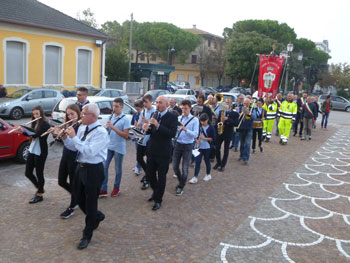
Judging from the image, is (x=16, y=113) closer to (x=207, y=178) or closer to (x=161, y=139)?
(x=207, y=178)

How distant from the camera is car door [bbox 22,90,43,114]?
16.4 m

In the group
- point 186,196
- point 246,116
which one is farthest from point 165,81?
point 186,196

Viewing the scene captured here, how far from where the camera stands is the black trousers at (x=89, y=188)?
4.61 m

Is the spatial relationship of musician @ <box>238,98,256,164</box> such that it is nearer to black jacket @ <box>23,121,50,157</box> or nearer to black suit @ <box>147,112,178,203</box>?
black suit @ <box>147,112,178,203</box>

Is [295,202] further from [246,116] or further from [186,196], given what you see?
[246,116]

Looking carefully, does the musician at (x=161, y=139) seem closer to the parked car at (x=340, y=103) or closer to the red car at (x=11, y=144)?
the red car at (x=11, y=144)

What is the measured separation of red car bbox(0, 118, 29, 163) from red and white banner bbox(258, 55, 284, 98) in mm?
11446

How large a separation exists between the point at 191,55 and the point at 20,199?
186ft

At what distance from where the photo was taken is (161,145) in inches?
231

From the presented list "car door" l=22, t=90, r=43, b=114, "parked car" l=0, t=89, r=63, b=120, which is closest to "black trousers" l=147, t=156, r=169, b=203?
"parked car" l=0, t=89, r=63, b=120

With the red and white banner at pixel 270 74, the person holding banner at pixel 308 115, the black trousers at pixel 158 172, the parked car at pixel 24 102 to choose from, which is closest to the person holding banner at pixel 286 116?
the person holding banner at pixel 308 115

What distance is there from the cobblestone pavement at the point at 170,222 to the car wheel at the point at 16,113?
8065mm

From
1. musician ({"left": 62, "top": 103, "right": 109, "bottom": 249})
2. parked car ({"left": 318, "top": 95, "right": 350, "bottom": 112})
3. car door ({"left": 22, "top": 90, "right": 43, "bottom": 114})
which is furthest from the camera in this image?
parked car ({"left": 318, "top": 95, "right": 350, "bottom": 112})

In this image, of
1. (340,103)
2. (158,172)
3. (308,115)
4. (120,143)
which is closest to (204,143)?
(158,172)
